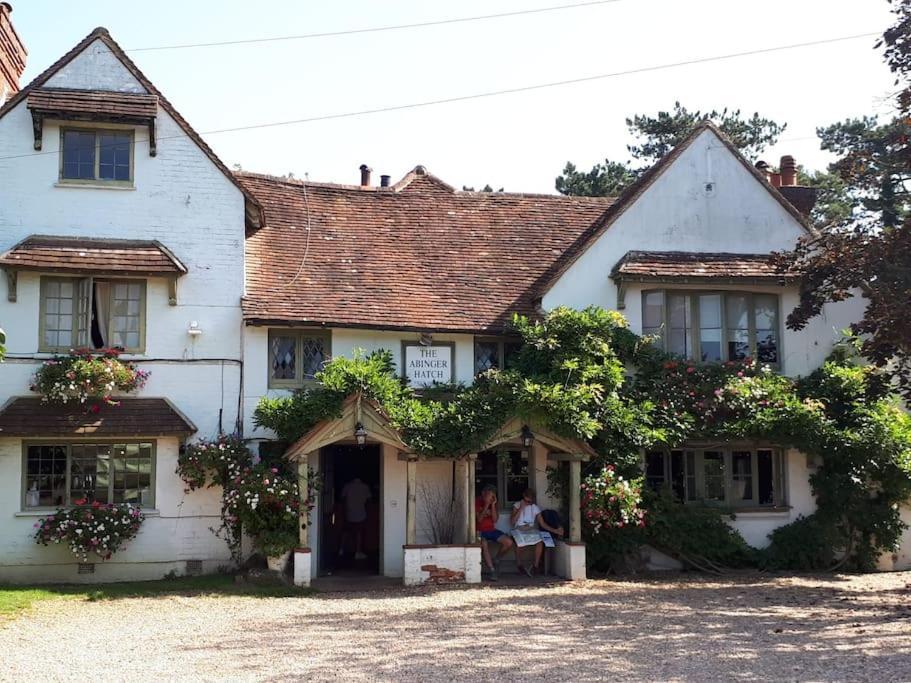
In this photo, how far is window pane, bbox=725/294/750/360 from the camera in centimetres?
1875

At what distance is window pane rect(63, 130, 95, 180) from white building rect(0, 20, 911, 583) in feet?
0.13

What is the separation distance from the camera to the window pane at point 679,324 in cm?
1861

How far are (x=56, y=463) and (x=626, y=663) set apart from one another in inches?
427

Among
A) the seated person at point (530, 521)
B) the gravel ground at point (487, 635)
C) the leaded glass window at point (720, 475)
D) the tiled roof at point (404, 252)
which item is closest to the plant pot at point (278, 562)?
the gravel ground at point (487, 635)

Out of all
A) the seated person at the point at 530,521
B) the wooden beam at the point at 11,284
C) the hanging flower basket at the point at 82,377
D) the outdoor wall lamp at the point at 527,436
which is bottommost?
the seated person at the point at 530,521

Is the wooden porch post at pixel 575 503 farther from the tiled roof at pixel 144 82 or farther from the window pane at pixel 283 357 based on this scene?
the tiled roof at pixel 144 82

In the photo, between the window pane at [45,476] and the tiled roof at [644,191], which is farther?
the tiled roof at [644,191]

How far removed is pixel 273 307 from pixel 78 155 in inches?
172

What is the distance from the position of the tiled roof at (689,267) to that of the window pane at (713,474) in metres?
3.32

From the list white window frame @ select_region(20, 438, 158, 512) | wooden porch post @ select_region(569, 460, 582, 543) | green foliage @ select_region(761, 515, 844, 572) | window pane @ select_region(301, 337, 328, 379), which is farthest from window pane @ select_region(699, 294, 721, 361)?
white window frame @ select_region(20, 438, 158, 512)

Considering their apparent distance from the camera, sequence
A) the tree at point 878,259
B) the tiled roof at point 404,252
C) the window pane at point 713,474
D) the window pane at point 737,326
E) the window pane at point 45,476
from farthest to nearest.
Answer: the window pane at point 737,326 < the window pane at point 713,474 < the tiled roof at point 404,252 < the window pane at point 45,476 < the tree at point 878,259

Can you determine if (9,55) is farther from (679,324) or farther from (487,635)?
(487,635)

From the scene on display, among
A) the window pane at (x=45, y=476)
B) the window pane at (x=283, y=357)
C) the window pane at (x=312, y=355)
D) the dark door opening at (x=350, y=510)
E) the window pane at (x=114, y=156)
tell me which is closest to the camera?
the window pane at (x=45, y=476)

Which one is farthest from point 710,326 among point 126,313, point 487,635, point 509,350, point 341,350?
point 126,313
